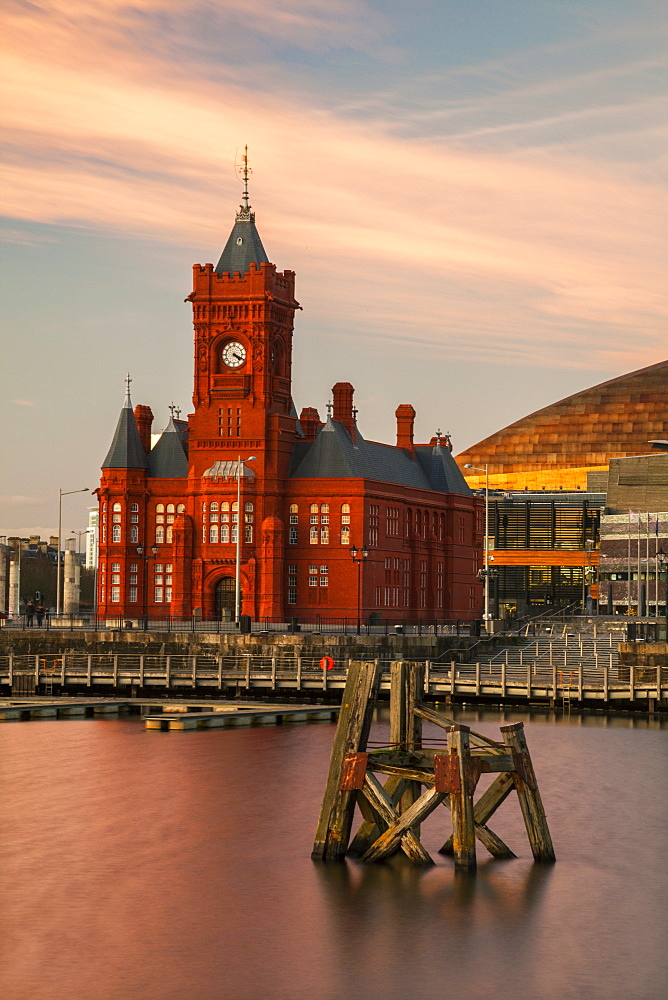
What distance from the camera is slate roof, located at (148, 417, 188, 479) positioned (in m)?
106

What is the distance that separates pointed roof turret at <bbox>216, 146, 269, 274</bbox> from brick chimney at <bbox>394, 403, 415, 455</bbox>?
20.2 meters

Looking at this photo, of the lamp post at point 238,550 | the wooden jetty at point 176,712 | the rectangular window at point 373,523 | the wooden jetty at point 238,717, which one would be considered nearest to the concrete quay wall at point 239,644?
the lamp post at point 238,550

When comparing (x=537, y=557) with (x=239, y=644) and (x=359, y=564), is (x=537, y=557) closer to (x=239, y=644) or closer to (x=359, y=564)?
(x=359, y=564)

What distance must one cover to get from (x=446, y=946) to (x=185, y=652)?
55.8 metres

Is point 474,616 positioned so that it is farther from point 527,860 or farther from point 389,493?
point 527,860

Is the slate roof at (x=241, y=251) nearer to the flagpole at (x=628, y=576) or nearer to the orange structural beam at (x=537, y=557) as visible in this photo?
the flagpole at (x=628, y=576)

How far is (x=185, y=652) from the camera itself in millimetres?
82812

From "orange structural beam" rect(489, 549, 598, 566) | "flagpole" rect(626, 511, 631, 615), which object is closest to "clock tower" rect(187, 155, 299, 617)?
"flagpole" rect(626, 511, 631, 615)

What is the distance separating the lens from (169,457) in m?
106

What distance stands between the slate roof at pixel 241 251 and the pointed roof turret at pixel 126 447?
12.3 meters

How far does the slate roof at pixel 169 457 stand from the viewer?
→ 10550 centimetres

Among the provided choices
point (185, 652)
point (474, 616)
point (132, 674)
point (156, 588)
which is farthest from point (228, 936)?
point (474, 616)

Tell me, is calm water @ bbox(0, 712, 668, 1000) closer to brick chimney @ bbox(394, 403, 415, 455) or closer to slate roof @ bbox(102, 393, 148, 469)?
slate roof @ bbox(102, 393, 148, 469)

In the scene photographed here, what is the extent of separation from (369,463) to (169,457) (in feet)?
46.0
